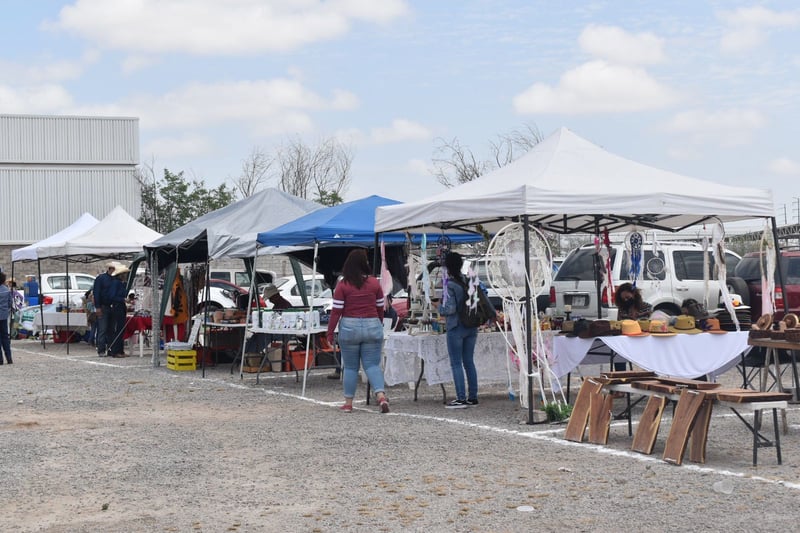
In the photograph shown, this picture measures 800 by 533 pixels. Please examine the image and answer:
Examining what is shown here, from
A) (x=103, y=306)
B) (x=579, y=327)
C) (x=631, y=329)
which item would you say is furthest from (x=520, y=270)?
(x=103, y=306)

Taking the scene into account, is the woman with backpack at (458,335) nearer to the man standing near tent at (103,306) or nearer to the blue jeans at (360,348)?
the blue jeans at (360,348)

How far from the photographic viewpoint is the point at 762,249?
12062mm

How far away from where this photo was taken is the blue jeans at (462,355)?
11.7m

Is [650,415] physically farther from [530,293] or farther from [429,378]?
[429,378]

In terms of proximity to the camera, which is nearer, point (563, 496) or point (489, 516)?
point (489, 516)

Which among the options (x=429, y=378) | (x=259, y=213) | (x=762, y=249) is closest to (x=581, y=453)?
(x=429, y=378)

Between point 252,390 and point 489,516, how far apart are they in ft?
26.4

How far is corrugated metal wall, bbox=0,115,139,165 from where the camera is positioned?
4419 cm

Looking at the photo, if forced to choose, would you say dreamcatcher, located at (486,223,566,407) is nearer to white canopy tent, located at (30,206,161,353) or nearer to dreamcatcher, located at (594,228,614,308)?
dreamcatcher, located at (594,228,614,308)

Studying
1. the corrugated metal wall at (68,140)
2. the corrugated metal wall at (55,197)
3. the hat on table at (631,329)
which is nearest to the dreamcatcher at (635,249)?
the hat on table at (631,329)

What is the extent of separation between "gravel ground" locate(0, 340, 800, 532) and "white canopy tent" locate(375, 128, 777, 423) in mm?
1625

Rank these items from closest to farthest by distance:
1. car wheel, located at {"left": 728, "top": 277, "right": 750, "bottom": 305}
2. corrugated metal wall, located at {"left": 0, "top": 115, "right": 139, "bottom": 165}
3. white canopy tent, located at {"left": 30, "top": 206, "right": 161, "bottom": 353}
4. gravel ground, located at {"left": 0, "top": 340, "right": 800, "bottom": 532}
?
gravel ground, located at {"left": 0, "top": 340, "right": 800, "bottom": 532} → car wheel, located at {"left": 728, "top": 277, "right": 750, "bottom": 305} → white canopy tent, located at {"left": 30, "top": 206, "right": 161, "bottom": 353} → corrugated metal wall, located at {"left": 0, "top": 115, "right": 139, "bottom": 165}

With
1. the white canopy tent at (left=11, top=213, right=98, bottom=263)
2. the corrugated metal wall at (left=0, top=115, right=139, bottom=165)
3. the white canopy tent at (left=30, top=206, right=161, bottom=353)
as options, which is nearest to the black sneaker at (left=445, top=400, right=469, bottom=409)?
the white canopy tent at (left=30, top=206, right=161, bottom=353)

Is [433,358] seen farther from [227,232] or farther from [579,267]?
[579,267]
